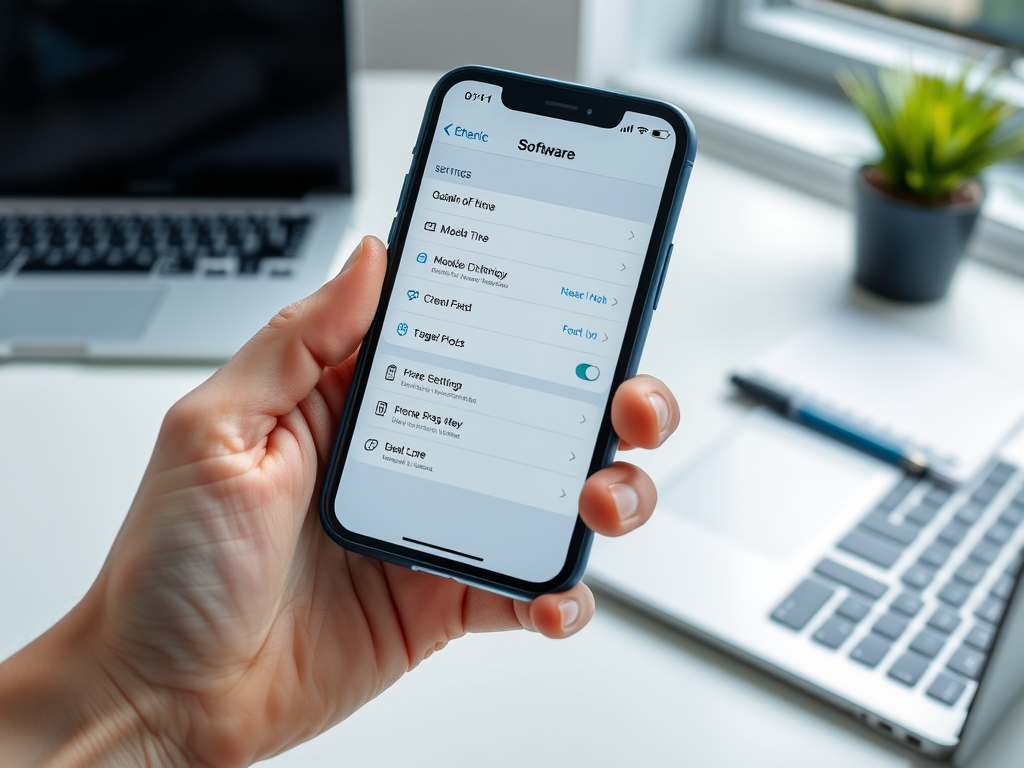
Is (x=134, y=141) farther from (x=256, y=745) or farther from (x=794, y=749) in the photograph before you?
(x=794, y=749)

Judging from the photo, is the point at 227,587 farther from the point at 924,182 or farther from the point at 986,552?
the point at 924,182

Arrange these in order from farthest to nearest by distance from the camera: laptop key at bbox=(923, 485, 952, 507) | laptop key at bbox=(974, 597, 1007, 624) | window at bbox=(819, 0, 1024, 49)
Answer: window at bbox=(819, 0, 1024, 49) < laptop key at bbox=(923, 485, 952, 507) < laptop key at bbox=(974, 597, 1007, 624)

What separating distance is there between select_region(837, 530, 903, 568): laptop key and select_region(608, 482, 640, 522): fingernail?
9.3 inches

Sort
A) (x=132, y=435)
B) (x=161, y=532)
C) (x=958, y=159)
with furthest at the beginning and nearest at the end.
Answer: (x=958, y=159) → (x=132, y=435) → (x=161, y=532)

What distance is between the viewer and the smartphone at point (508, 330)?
0.57 m

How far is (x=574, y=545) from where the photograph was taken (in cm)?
57

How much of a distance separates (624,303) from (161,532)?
0.28 meters

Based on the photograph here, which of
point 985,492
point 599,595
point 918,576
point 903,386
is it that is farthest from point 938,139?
A: point 599,595

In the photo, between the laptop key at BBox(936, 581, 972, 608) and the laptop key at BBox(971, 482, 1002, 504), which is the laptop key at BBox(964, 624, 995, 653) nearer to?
the laptop key at BBox(936, 581, 972, 608)

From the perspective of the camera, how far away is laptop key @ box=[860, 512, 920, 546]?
28.4 inches

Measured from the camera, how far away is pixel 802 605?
667 mm

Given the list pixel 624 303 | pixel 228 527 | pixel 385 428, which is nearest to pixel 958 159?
pixel 624 303

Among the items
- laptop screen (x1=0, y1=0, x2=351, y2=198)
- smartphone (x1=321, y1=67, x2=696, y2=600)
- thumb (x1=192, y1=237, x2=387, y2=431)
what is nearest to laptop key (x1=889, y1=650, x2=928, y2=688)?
smartphone (x1=321, y1=67, x2=696, y2=600)

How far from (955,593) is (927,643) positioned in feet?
0.17
